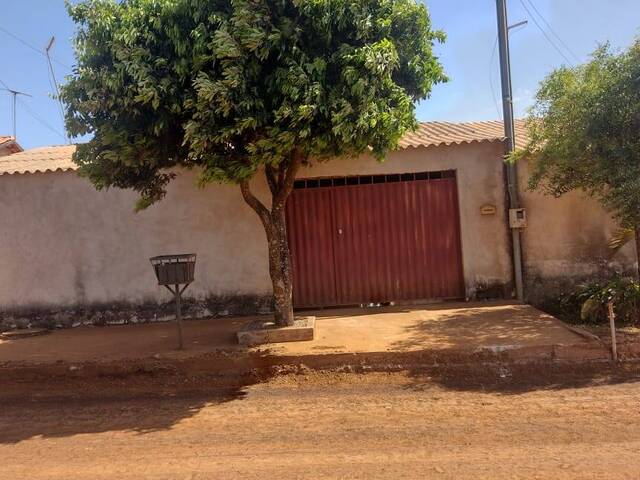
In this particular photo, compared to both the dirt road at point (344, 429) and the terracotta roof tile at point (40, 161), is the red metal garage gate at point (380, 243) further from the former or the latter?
the terracotta roof tile at point (40, 161)

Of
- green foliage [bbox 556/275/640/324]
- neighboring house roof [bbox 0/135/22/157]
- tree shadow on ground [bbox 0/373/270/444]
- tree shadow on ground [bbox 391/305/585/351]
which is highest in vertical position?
neighboring house roof [bbox 0/135/22/157]

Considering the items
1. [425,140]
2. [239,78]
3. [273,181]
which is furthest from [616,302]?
[239,78]

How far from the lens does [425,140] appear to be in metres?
8.62

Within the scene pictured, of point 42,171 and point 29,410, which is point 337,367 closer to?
point 29,410

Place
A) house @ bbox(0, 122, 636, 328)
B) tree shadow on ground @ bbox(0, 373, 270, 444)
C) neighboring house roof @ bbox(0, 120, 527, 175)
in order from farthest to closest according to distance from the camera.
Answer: house @ bbox(0, 122, 636, 328) < neighboring house roof @ bbox(0, 120, 527, 175) < tree shadow on ground @ bbox(0, 373, 270, 444)

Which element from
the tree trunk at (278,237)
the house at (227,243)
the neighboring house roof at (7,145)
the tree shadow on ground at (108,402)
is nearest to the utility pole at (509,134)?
the house at (227,243)

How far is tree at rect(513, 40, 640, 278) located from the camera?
5.91 meters

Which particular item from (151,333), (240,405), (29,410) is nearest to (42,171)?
(151,333)

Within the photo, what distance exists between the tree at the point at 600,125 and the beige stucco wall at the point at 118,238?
220 centimetres

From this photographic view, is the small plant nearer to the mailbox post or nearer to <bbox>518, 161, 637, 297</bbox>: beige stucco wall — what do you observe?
<bbox>518, 161, 637, 297</bbox>: beige stucco wall

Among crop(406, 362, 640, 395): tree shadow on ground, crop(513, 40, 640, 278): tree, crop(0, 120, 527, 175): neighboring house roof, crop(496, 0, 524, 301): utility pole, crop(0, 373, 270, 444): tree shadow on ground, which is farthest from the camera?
crop(0, 120, 527, 175): neighboring house roof

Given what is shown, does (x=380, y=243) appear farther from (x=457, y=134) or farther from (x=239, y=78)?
(x=239, y=78)

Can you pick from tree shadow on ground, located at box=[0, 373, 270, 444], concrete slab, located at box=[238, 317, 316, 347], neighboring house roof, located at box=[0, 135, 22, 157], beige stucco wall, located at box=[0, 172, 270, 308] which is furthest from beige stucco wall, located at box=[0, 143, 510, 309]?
neighboring house roof, located at box=[0, 135, 22, 157]

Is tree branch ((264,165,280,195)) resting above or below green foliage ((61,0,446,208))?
below
